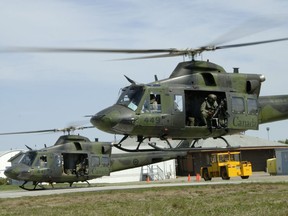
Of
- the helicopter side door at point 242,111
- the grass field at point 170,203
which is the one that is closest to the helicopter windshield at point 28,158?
the grass field at point 170,203

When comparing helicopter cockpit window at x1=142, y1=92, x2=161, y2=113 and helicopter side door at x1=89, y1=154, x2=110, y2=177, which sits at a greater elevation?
helicopter cockpit window at x1=142, y1=92, x2=161, y2=113

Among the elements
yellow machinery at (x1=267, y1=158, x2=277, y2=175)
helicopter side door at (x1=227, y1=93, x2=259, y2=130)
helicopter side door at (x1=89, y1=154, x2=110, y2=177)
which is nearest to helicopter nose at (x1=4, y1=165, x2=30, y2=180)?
helicopter side door at (x1=89, y1=154, x2=110, y2=177)

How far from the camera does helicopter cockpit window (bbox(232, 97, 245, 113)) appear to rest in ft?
67.3

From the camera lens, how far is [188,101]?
20312mm

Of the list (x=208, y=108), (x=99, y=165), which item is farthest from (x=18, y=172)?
(x=208, y=108)

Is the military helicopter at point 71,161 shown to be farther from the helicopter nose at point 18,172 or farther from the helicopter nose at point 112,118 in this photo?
the helicopter nose at point 112,118

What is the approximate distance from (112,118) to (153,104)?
5.43 feet

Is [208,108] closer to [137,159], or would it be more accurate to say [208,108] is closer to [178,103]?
[178,103]

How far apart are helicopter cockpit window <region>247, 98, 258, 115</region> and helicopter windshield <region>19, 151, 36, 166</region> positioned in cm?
1676

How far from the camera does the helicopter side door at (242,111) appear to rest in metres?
20.4

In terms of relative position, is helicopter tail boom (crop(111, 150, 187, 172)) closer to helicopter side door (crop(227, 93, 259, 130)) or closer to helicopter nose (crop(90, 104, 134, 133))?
helicopter side door (crop(227, 93, 259, 130))

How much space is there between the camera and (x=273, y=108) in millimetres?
22312

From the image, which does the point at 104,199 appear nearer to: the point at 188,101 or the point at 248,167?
the point at 188,101

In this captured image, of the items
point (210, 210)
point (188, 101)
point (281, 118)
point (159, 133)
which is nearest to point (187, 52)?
point (188, 101)
